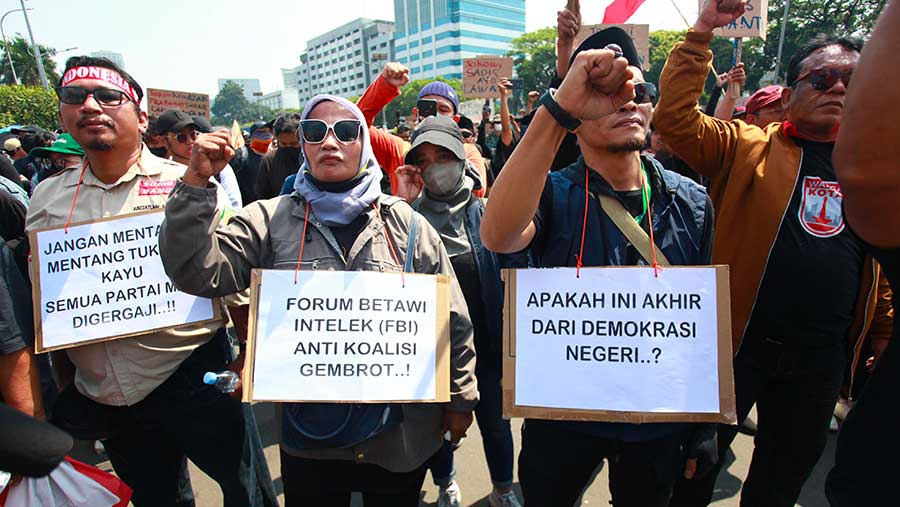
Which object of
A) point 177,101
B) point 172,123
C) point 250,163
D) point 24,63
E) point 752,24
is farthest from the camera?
point 24,63

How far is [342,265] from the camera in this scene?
1.63 m

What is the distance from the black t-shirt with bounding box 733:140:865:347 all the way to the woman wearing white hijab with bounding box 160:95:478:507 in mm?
1282

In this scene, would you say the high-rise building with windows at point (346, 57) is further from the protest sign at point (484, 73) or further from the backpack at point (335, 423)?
the backpack at point (335, 423)

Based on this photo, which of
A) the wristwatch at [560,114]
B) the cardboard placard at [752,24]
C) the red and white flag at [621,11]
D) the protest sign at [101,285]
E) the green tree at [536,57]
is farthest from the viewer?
the green tree at [536,57]

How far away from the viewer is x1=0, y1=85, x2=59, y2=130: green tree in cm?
2122

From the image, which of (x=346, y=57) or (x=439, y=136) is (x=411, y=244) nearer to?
(x=439, y=136)

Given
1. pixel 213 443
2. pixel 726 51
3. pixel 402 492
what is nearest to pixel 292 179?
pixel 213 443

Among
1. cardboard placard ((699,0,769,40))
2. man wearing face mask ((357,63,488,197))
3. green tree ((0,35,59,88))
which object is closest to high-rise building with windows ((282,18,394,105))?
green tree ((0,35,59,88))

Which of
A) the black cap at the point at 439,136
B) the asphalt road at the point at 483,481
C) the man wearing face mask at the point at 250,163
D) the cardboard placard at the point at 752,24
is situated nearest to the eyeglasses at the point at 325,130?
the black cap at the point at 439,136

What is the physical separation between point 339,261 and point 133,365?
3.21 feet

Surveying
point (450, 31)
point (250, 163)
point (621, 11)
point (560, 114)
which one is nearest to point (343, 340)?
point (560, 114)

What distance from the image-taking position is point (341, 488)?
1686 millimetres

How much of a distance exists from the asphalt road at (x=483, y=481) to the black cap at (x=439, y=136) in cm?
189

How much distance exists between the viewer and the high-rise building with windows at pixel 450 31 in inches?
3423
